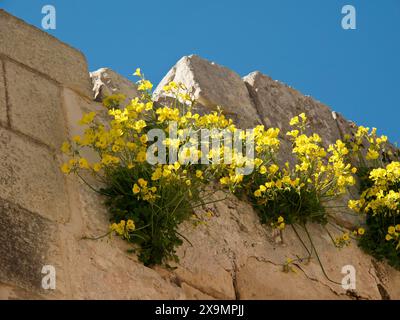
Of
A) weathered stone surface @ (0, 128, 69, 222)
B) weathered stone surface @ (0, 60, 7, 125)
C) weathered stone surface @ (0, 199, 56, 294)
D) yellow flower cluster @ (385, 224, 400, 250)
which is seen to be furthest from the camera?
yellow flower cluster @ (385, 224, 400, 250)

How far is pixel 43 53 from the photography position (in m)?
4.46

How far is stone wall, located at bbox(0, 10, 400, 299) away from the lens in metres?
3.45

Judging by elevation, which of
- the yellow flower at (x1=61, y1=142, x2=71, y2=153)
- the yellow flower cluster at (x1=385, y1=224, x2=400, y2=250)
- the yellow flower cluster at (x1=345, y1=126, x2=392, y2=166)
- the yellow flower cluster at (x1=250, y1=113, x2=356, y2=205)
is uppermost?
the yellow flower cluster at (x1=345, y1=126, x2=392, y2=166)

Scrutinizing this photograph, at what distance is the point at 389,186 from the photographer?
4.93 meters

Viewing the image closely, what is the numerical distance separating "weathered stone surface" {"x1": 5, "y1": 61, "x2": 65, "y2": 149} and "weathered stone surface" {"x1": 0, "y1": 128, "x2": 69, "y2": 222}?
10 centimetres

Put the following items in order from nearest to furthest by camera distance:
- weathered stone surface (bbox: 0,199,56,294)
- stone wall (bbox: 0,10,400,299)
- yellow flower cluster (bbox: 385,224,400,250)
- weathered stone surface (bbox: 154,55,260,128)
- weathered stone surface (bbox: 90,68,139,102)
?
1. weathered stone surface (bbox: 0,199,56,294)
2. stone wall (bbox: 0,10,400,299)
3. yellow flower cluster (bbox: 385,224,400,250)
4. weathered stone surface (bbox: 90,68,139,102)
5. weathered stone surface (bbox: 154,55,260,128)

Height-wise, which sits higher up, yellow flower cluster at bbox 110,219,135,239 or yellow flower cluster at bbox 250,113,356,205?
yellow flower cluster at bbox 250,113,356,205

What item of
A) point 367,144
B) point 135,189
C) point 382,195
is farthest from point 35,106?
point 367,144

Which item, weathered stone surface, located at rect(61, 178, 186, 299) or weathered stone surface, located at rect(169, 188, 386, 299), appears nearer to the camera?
weathered stone surface, located at rect(61, 178, 186, 299)

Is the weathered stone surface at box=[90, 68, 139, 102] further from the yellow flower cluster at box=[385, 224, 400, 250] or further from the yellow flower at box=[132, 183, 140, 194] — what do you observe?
the yellow flower cluster at box=[385, 224, 400, 250]

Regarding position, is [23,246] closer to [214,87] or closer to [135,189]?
[135,189]

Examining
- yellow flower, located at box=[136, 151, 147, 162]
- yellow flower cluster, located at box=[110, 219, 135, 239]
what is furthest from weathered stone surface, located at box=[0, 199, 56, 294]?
yellow flower, located at box=[136, 151, 147, 162]

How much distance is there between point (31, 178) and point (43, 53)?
99 centimetres
